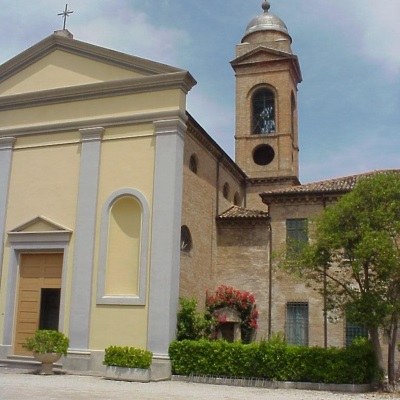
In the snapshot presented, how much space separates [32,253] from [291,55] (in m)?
19.7

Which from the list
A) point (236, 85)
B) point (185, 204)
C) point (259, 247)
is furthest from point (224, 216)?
point (236, 85)

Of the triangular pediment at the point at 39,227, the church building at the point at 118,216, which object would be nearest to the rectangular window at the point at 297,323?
the church building at the point at 118,216

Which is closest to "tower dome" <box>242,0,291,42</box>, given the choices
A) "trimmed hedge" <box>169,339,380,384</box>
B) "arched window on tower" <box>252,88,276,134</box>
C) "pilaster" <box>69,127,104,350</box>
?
"arched window on tower" <box>252,88,276,134</box>

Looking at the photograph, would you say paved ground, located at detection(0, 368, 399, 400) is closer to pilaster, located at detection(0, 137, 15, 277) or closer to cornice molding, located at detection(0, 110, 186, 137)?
pilaster, located at detection(0, 137, 15, 277)

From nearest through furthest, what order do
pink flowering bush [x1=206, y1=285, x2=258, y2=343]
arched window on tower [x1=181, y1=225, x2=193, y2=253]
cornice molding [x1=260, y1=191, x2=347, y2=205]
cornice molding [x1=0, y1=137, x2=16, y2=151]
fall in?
arched window on tower [x1=181, y1=225, x2=193, y2=253], cornice molding [x1=0, y1=137, x2=16, y2=151], pink flowering bush [x1=206, y1=285, x2=258, y2=343], cornice molding [x1=260, y1=191, x2=347, y2=205]

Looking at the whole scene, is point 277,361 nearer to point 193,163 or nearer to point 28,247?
point 193,163

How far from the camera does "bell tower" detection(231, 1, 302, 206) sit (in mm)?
31125

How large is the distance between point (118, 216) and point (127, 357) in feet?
16.1

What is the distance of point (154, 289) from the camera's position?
17453 mm

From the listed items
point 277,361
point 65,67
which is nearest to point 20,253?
point 65,67

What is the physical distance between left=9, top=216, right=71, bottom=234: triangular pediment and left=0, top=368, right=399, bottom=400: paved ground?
5002mm

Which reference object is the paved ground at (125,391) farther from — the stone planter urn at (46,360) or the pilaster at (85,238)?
the pilaster at (85,238)

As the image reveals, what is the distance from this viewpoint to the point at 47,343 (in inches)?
667

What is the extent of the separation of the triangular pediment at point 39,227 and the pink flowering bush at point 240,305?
6483mm
